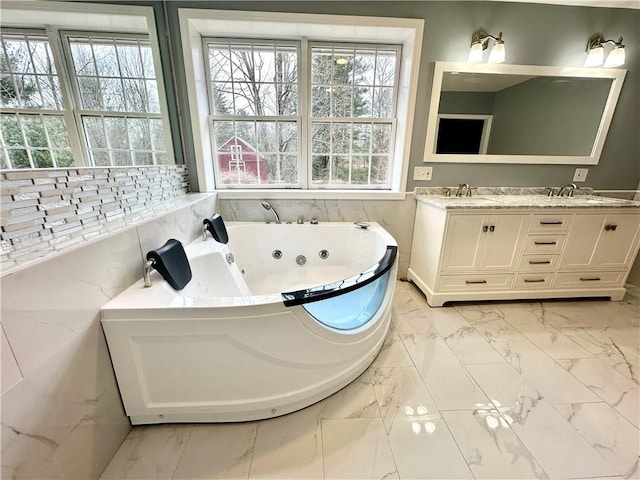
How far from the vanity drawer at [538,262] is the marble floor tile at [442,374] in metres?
0.99

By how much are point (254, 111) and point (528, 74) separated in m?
2.31

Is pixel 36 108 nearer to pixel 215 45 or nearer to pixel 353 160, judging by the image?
pixel 215 45

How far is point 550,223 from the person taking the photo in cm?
192

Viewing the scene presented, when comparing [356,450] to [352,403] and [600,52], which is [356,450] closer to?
[352,403]

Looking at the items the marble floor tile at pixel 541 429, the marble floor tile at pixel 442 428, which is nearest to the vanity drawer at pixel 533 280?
the marble floor tile at pixel 442 428

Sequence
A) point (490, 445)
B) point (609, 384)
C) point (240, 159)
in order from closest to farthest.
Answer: point (490, 445)
point (609, 384)
point (240, 159)

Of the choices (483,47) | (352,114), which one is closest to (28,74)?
(352,114)

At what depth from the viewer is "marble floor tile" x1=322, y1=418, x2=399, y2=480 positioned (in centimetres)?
96

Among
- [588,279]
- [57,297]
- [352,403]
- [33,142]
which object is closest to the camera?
[57,297]

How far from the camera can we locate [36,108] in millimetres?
982

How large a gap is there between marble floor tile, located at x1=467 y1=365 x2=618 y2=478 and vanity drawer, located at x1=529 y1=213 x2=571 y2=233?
111cm

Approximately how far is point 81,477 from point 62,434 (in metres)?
0.21

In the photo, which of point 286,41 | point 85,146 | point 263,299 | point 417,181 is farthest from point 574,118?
point 85,146

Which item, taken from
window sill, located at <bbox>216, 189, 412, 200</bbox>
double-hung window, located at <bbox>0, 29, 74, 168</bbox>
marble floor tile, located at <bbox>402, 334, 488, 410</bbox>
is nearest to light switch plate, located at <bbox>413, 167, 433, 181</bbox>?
window sill, located at <bbox>216, 189, 412, 200</bbox>
